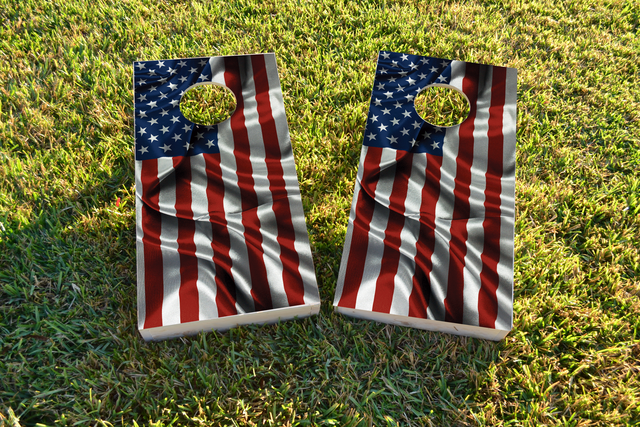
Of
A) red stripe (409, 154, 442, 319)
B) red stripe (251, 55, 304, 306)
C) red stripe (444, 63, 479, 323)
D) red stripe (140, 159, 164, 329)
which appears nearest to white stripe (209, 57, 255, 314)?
red stripe (251, 55, 304, 306)

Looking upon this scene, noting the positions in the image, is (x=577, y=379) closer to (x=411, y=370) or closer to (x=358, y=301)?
(x=411, y=370)

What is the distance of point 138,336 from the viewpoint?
5.98 feet

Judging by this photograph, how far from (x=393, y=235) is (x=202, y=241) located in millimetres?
890

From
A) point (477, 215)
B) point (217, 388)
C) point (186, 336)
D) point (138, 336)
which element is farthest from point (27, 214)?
point (477, 215)

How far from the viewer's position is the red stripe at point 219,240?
1754mm

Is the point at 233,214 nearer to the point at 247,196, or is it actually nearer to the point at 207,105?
the point at 247,196

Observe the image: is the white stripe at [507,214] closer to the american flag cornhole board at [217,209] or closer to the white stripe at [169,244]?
the american flag cornhole board at [217,209]

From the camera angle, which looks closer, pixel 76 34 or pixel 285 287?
pixel 285 287

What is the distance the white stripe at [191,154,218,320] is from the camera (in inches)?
68.2

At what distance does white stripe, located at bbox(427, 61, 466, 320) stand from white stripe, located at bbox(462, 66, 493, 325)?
93mm

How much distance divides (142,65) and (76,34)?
1392 mm

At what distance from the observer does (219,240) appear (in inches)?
74.4

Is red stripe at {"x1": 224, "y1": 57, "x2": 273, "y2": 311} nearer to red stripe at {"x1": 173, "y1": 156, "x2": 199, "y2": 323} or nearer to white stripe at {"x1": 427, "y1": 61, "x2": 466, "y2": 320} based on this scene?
red stripe at {"x1": 173, "y1": 156, "x2": 199, "y2": 323}

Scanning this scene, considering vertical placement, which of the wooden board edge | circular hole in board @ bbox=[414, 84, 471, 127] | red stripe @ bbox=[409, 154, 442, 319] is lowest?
the wooden board edge
